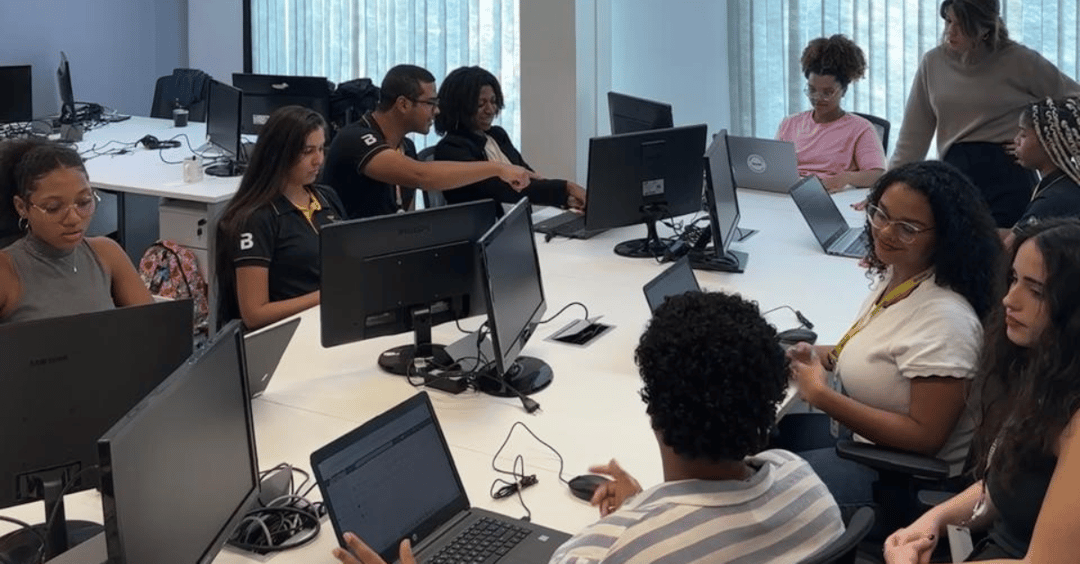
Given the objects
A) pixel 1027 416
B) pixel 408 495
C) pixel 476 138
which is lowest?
pixel 408 495

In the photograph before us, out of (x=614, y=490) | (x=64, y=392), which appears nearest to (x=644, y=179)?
(x=614, y=490)

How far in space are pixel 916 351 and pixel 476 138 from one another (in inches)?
86.9

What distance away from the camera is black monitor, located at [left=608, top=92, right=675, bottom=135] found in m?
4.52

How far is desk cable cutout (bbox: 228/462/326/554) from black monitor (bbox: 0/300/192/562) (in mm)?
285

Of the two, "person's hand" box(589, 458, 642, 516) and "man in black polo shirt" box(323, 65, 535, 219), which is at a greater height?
"man in black polo shirt" box(323, 65, 535, 219)

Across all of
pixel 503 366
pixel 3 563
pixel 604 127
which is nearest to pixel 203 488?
pixel 3 563

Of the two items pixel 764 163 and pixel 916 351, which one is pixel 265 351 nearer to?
pixel 916 351

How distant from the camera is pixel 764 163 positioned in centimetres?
490

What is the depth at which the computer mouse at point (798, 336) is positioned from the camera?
3.21m

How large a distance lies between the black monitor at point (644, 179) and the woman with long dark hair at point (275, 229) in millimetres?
969

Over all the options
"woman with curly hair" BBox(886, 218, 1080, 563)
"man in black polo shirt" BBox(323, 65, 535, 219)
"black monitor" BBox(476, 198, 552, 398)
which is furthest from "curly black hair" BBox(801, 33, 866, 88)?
"woman with curly hair" BBox(886, 218, 1080, 563)

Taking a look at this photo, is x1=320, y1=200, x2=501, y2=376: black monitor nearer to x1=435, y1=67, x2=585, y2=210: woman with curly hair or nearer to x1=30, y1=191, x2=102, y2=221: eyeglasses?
x1=30, y1=191, x2=102, y2=221: eyeglasses

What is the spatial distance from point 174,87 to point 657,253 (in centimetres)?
451

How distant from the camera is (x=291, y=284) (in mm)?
3408
